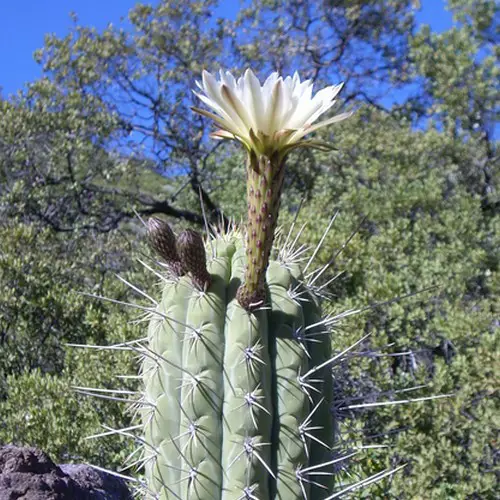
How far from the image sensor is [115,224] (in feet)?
28.5

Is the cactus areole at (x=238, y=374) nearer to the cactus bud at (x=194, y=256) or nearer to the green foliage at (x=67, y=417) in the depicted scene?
the cactus bud at (x=194, y=256)

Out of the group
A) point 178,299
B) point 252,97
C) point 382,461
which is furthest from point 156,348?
point 382,461

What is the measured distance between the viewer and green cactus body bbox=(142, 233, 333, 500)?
204 cm

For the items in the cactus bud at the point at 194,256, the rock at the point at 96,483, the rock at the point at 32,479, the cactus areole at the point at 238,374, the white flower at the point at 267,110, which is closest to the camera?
the white flower at the point at 267,110

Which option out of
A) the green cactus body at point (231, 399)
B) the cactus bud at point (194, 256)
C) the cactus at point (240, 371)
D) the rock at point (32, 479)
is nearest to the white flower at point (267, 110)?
the cactus at point (240, 371)

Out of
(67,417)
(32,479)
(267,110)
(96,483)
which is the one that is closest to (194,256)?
(267,110)

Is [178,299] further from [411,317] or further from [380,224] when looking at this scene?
[380,224]

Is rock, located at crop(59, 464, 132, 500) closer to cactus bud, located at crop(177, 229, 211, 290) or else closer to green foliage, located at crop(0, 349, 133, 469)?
green foliage, located at crop(0, 349, 133, 469)

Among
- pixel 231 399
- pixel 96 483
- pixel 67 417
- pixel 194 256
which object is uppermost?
pixel 194 256

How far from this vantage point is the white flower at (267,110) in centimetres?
183

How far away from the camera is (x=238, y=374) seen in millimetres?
2049

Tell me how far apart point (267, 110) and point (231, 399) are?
2.71 ft

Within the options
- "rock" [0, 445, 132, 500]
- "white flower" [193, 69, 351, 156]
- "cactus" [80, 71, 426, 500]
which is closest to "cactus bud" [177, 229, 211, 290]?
"cactus" [80, 71, 426, 500]

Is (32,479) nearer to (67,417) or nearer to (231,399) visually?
(231,399)
